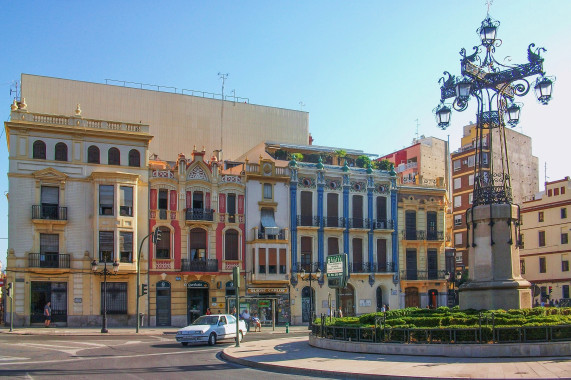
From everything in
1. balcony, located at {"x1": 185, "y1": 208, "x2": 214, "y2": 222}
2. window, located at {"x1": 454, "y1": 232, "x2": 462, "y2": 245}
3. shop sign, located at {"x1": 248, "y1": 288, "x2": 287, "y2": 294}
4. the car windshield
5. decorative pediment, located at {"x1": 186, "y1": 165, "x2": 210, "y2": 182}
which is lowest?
the car windshield

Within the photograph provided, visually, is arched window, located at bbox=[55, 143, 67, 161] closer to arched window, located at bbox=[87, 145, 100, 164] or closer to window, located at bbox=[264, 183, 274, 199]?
arched window, located at bbox=[87, 145, 100, 164]

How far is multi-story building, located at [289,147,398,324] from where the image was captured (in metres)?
53.7

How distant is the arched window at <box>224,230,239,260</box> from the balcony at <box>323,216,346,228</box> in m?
7.68

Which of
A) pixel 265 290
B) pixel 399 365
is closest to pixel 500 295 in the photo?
pixel 399 365

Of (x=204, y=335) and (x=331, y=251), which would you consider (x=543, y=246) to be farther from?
(x=204, y=335)

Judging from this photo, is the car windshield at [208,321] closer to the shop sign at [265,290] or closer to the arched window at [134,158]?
the arched window at [134,158]

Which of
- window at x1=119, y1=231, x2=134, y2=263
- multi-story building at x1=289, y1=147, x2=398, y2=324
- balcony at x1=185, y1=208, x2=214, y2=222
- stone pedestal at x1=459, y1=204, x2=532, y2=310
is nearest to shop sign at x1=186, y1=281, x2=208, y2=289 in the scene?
balcony at x1=185, y1=208, x2=214, y2=222

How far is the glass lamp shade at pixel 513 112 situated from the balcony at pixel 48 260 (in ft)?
100

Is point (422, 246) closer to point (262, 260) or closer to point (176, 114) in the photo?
point (262, 260)

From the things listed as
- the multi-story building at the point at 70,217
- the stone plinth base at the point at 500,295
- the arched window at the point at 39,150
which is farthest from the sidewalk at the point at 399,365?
the arched window at the point at 39,150

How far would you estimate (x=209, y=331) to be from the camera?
98.5 ft

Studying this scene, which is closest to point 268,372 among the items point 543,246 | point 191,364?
point 191,364

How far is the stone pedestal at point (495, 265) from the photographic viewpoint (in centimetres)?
2372

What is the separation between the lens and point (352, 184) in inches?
2218
